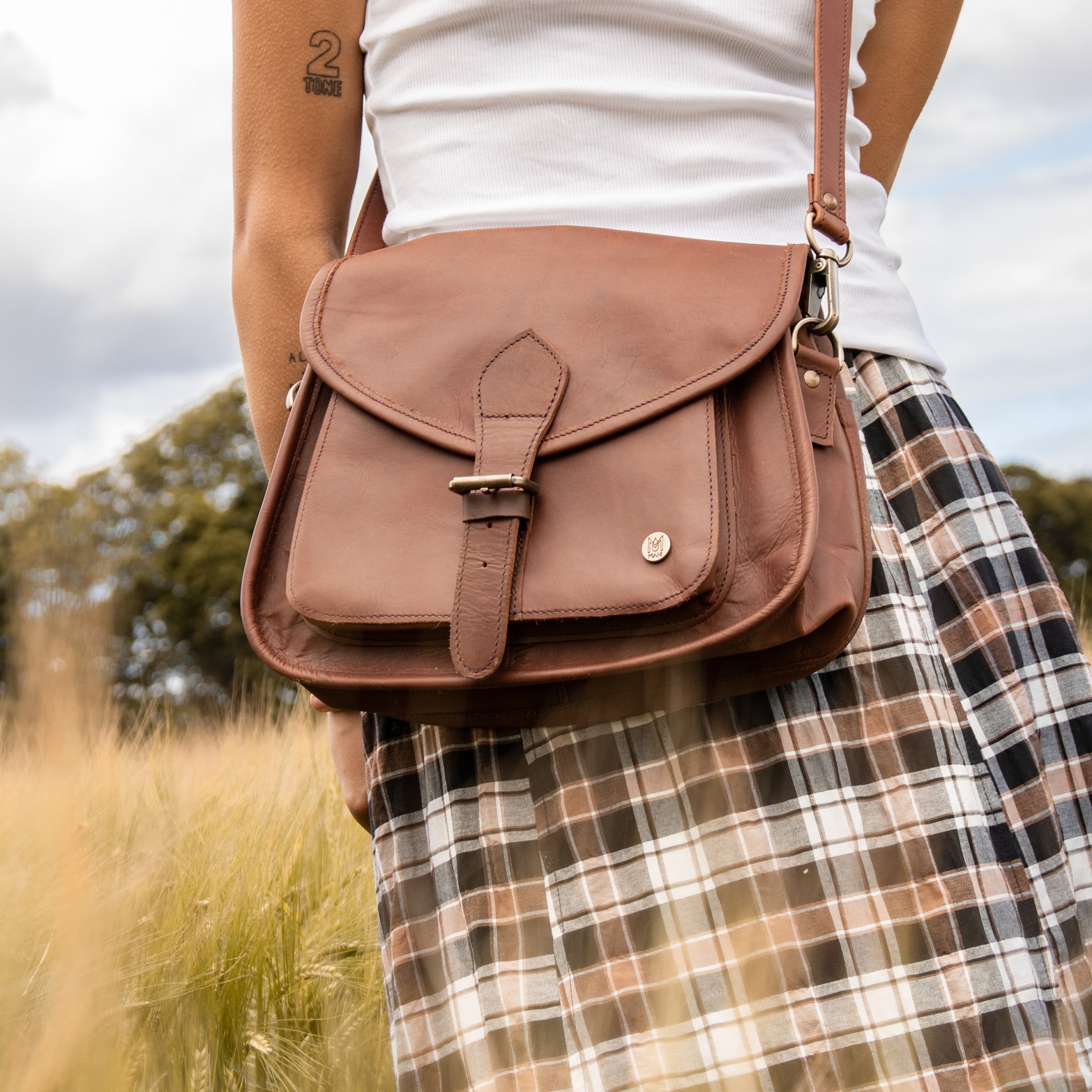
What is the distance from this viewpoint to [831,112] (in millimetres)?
1069

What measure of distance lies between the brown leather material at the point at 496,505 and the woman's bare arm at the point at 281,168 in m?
0.43

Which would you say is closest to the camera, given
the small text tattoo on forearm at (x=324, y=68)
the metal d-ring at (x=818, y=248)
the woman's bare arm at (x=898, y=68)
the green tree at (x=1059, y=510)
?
the metal d-ring at (x=818, y=248)

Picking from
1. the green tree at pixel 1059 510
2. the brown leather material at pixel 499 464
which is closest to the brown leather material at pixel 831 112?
the brown leather material at pixel 499 464

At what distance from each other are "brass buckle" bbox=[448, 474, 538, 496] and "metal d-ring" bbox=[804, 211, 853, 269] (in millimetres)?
377

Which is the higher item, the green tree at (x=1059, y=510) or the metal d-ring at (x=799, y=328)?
the green tree at (x=1059, y=510)

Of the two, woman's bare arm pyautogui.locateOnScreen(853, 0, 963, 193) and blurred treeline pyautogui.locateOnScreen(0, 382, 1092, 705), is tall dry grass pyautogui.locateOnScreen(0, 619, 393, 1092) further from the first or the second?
blurred treeline pyautogui.locateOnScreen(0, 382, 1092, 705)

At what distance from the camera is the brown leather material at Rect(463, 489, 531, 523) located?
0.91m

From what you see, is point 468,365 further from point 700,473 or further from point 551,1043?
point 551,1043

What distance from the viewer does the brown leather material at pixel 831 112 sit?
103cm

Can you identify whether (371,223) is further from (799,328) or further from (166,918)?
(166,918)

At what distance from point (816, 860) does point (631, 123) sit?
78 cm

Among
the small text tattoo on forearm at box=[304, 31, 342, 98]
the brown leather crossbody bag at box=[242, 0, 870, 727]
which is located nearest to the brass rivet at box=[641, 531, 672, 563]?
the brown leather crossbody bag at box=[242, 0, 870, 727]

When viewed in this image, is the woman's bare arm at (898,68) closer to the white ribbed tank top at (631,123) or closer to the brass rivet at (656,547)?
the white ribbed tank top at (631,123)

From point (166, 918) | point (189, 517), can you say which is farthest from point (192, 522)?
point (166, 918)
